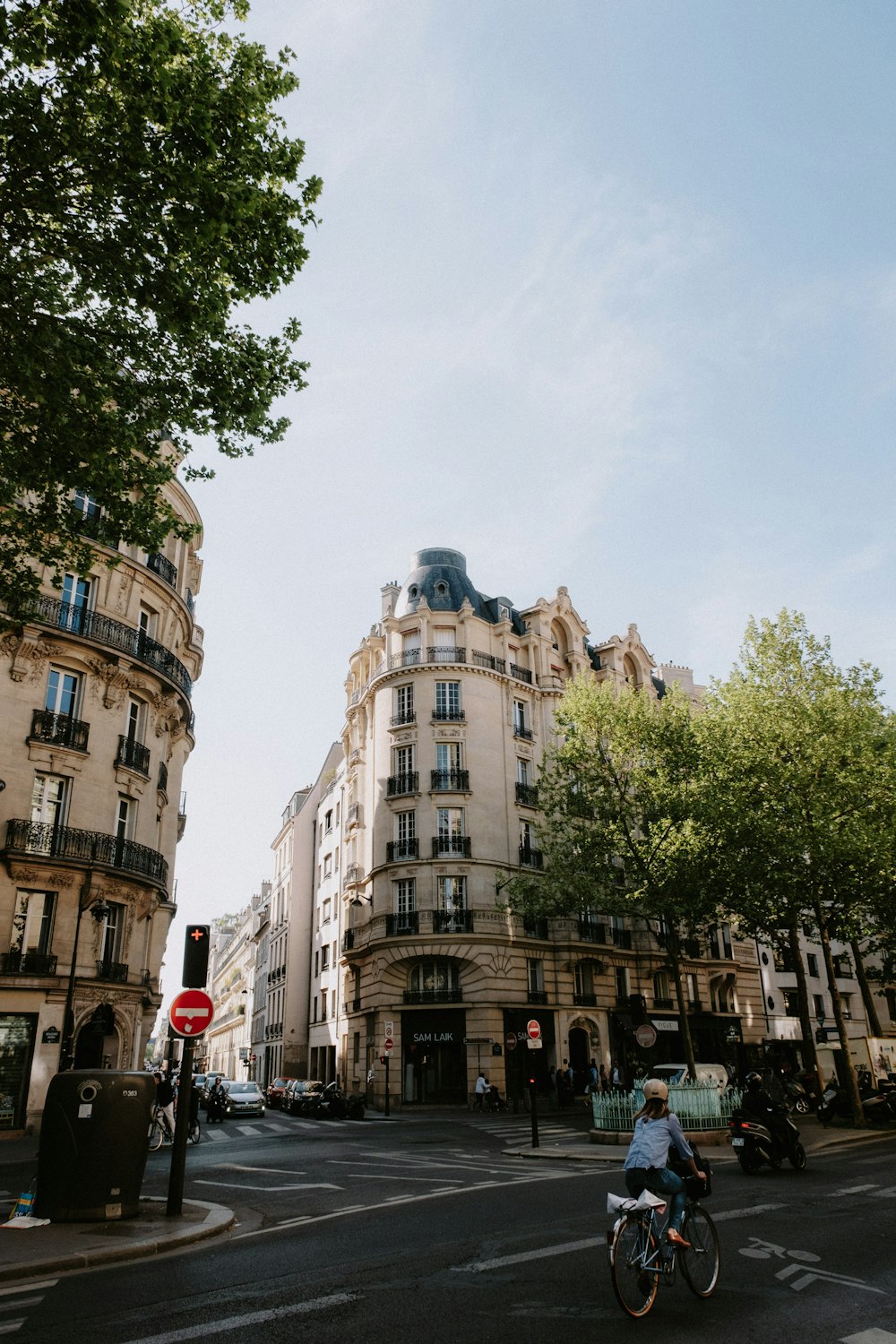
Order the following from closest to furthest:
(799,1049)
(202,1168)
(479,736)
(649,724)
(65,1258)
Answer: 1. (65,1258)
2. (202,1168)
3. (649,724)
4. (479,736)
5. (799,1049)

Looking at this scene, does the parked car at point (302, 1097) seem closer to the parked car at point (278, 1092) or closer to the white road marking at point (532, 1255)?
the parked car at point (278, 1092)

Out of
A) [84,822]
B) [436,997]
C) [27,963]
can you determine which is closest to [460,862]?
[436,997]

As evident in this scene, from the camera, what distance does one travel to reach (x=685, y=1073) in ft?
80.9

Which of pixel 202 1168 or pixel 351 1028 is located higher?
pixel 351 1028

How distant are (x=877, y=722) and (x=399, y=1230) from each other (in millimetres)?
25386

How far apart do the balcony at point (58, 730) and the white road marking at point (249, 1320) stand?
69.3 ft

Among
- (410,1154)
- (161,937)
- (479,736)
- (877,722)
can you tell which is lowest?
(410,1154)

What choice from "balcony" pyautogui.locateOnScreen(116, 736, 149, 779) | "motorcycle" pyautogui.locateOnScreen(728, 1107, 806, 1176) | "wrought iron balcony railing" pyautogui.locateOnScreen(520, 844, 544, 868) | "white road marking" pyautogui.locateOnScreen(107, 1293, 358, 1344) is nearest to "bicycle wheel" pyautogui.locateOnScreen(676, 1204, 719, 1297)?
"white road marking" pyautogui.locateOnScreen(107, 1293, 358, 1344)

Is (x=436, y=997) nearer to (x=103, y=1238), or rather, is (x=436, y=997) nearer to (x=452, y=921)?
(x=452, y=921)

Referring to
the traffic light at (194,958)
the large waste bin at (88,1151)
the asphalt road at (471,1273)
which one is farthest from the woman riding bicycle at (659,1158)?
the large waste bin at (88,1151)

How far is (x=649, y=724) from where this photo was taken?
2917 cm

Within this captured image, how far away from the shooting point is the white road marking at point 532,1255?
284 inches

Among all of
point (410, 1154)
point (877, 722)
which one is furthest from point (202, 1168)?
point (877, 722)

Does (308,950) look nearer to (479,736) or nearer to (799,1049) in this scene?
(479,736)
